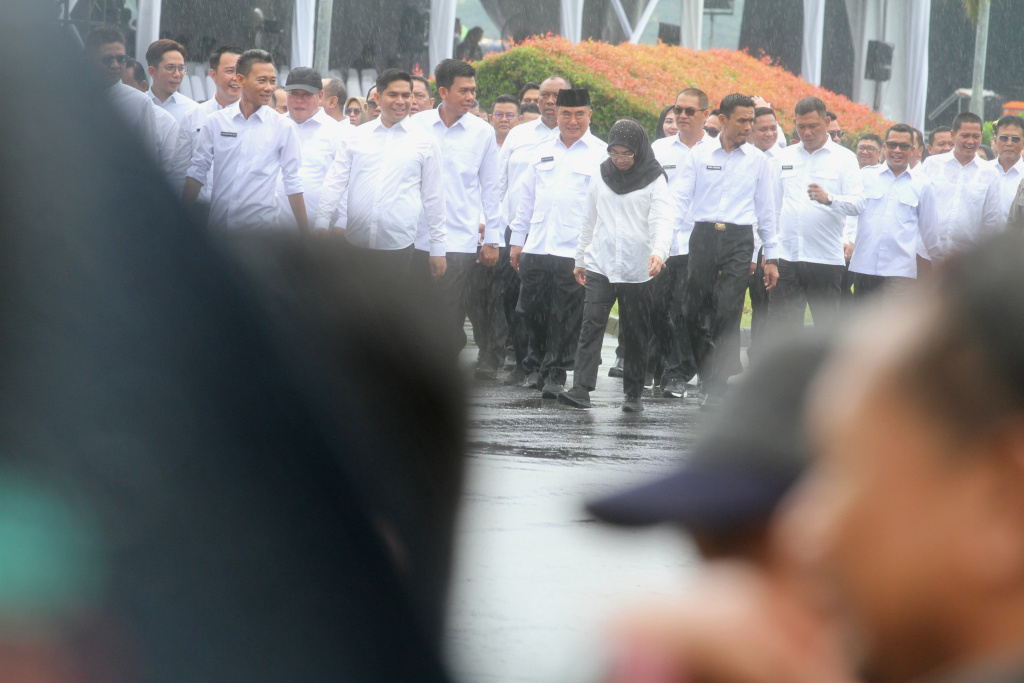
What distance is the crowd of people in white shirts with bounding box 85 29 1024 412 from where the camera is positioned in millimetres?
8938

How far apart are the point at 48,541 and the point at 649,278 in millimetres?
8574

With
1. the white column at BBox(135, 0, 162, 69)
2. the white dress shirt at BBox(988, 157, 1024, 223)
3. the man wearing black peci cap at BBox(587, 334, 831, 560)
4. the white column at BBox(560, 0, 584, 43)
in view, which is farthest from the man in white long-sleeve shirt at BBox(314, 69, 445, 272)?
the white column at BBox(560, 0, 584, 43)

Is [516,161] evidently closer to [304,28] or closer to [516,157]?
[516,157]

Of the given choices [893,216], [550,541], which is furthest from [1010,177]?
[550,541]

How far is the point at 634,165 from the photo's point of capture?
352 inches

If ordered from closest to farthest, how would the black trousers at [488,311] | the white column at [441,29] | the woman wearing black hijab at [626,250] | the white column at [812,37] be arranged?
the woman wearing black hijab at [626,250], the black trousers at [488,311], the white column at [441,29], the white column at [812,37]

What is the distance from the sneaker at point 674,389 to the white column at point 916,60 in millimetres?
21973

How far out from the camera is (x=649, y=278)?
29.6ft

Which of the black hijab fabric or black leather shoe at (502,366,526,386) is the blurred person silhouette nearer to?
the black hijab fabric

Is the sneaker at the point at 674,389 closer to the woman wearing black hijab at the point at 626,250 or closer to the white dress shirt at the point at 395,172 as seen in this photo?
the woman wearing black hijab at the point at 626,250

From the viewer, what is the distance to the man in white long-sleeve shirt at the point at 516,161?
11000 mm

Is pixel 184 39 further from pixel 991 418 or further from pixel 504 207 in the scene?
pixel 991 418

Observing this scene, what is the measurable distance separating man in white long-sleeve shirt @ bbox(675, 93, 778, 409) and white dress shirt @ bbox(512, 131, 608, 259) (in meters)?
0.88

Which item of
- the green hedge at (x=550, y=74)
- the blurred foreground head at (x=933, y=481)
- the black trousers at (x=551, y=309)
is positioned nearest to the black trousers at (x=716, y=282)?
the black trousers at (x=551, y=309)
